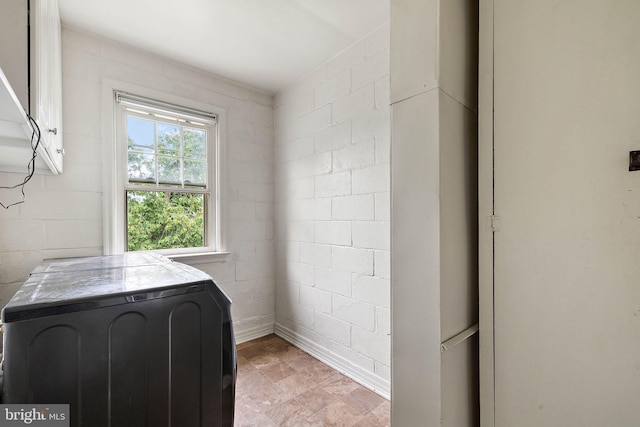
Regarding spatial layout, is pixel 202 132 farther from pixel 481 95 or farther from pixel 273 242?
pixel 481 95

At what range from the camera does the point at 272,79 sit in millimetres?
2834

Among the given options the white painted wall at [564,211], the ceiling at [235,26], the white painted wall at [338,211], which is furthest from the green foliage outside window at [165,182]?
the white painted wall at [564,211]

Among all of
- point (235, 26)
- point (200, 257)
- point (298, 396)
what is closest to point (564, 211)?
point (298, 396)

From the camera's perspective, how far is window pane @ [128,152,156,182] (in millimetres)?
2350

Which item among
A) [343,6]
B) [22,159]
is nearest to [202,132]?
[22,159]

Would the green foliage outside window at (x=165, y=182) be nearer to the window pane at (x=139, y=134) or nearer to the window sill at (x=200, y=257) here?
the window pane at (x=139, y=134)

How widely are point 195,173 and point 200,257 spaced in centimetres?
82

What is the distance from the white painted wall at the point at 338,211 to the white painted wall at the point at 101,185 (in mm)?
204

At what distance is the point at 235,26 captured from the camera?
204 cm

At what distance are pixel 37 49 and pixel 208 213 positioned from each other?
1900 millimetres

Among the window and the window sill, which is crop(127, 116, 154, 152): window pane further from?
the window sill

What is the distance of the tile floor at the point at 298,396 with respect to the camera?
178 centimetres
